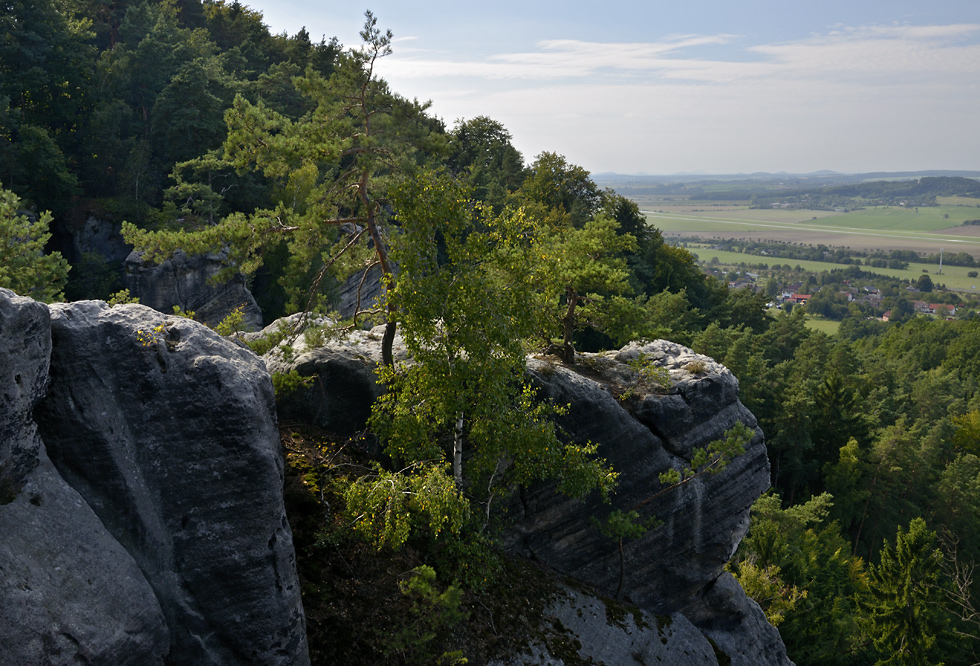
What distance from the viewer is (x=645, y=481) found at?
17.7 metres

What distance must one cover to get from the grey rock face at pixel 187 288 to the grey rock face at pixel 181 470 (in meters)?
23.5

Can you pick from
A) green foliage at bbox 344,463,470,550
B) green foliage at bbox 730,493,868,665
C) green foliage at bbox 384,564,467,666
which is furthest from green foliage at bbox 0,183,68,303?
green foliage at bbox 730,493,868,665

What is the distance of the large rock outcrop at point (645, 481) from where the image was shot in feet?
53.6

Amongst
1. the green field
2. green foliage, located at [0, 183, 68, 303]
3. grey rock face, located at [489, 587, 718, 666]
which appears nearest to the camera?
grey rock face, located at [489, 587, 718, 666]

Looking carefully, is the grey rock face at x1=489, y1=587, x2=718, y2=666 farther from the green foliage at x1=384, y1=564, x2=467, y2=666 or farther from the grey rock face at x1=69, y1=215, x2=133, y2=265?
the grey rock face at x1=69, y1=215, x2=133, y2=265

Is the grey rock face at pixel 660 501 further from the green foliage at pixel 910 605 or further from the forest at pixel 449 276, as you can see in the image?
the green foliage at pixel 910 605

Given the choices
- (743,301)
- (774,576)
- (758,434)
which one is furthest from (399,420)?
(743,301)

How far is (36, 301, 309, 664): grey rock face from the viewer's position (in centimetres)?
905

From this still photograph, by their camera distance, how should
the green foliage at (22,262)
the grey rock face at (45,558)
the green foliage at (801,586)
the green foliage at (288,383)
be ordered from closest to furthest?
the grey rock face at (45,558) → the green foliage at (288,383) → the green foliage at (22,262) → the green foliage at (801,586)

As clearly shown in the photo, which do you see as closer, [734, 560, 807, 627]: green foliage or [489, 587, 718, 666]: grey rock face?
[489, 587, 718, 666]: grey rock face

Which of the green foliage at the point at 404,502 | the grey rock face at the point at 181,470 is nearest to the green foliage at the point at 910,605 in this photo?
the green foliage at the point at 404,502

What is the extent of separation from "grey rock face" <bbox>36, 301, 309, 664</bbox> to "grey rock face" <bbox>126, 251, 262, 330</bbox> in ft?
77.1

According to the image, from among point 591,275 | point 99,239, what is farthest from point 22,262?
point 99,239

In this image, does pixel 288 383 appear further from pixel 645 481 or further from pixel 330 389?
pixel 645 481
